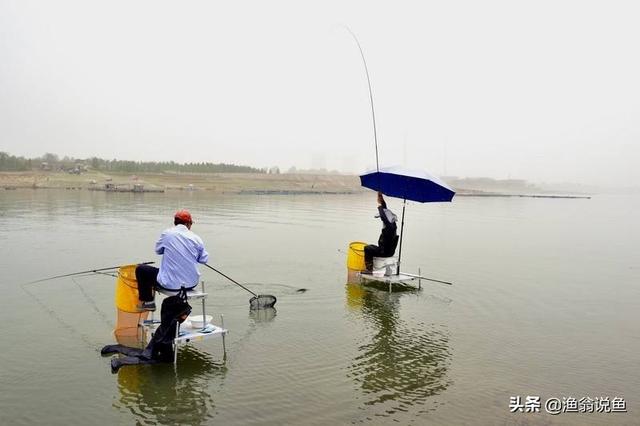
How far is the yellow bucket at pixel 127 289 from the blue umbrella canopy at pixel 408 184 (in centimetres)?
641

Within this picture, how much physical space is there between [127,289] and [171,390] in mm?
2145

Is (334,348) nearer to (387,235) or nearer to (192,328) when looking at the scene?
(192,328)

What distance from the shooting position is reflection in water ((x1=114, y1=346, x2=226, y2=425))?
18.9ft

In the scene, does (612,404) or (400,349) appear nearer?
(612,404)

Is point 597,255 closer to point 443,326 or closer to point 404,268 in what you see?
point 404,268

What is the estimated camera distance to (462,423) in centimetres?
582

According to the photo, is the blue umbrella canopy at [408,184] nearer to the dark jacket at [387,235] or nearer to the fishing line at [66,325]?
the dark jacket at [387,235]

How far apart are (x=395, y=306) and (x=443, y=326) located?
1.57 metres

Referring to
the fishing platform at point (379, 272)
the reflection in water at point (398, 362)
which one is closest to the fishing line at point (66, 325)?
the reflection in water at point (398, 362)

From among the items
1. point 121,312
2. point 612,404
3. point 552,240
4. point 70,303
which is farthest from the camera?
point 552,240

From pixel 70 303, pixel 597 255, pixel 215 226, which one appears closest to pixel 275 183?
pixel 215 226

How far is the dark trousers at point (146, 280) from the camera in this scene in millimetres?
7398

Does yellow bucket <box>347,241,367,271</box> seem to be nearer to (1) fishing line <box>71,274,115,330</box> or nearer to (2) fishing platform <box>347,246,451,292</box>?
(2) fishing platform <box>347,246,451,292</box>

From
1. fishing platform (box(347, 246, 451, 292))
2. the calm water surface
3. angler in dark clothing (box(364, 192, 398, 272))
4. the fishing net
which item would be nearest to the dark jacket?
angler in dark clothing (box(364, 192, 398, 272))
